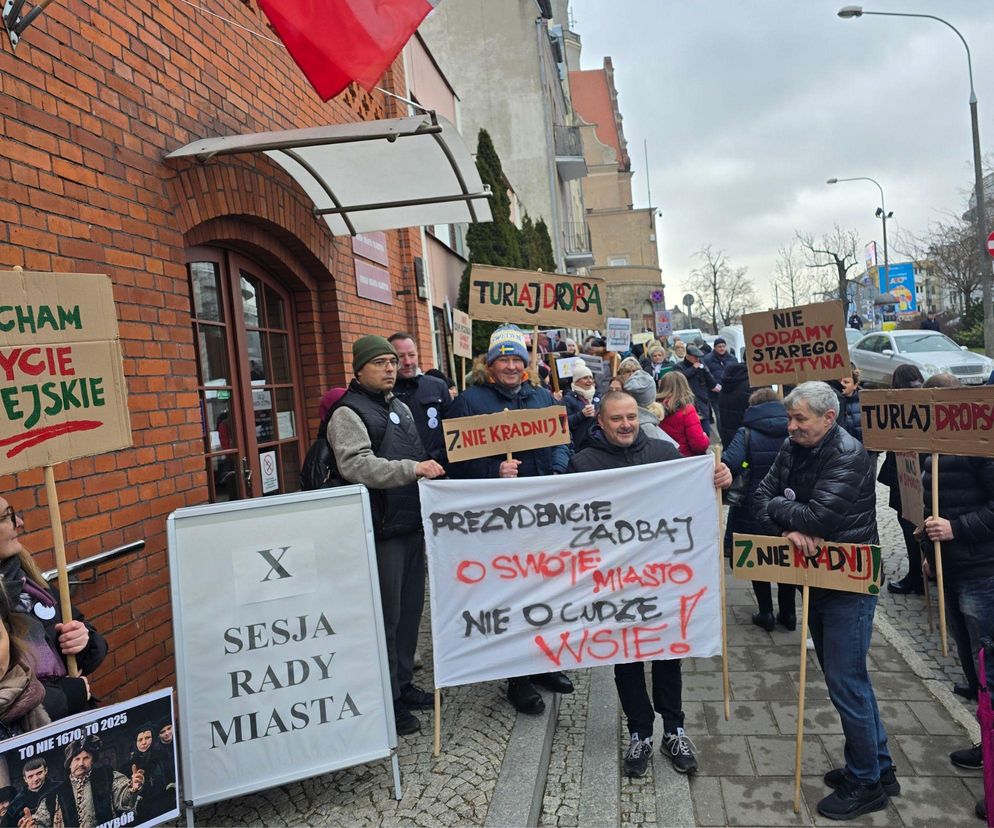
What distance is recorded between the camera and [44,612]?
2.62 meters

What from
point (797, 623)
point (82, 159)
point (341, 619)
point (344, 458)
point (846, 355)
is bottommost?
point (797, 623)

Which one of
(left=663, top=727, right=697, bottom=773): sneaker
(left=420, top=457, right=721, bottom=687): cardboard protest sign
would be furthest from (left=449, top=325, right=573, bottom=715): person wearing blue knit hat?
(left=663, top=727, right=697, bottom=773): sneaker

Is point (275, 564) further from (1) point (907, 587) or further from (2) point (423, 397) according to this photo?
(1) point (907, 587)

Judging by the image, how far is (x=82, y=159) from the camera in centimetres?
349

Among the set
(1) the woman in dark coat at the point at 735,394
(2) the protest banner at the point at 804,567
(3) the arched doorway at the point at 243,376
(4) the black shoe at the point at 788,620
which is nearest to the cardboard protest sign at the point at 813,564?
(2) the protest banner at the point at 804,567

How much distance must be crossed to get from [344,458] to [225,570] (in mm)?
848

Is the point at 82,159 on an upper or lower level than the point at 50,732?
upper

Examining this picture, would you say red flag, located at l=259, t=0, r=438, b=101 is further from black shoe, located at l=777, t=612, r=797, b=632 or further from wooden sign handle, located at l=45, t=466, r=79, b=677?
black shoe, located at l=777, t=612, r=797, b=632

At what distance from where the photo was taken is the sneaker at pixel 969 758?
3.39 metres

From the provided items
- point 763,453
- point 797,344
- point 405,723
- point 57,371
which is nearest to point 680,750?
point 405,723

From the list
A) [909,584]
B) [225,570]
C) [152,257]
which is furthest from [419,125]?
[909,584]

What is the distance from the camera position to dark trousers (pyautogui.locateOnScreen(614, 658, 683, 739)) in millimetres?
3588

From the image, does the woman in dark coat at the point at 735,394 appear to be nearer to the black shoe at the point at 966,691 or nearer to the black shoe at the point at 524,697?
the black shoe at the point at 966,691

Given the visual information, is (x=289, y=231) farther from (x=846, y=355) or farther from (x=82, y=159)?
(x=846, y=355)
